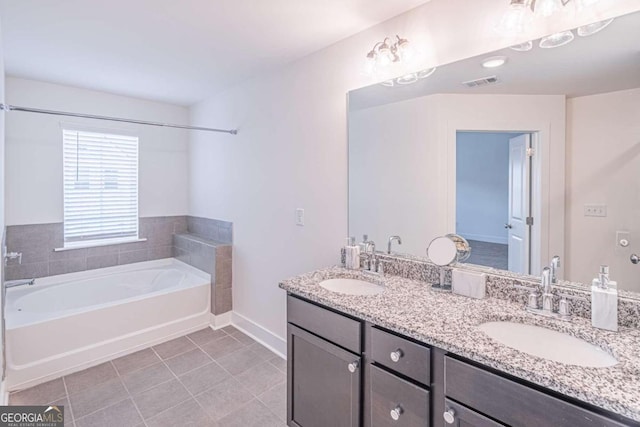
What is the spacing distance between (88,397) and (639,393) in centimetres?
273

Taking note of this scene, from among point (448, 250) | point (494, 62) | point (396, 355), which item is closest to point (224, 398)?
point (396, 355)

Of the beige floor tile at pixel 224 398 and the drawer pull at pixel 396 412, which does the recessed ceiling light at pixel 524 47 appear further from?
the beige floor tile at pixel 224 398

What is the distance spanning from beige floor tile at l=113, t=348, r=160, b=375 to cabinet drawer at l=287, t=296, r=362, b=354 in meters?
1.57

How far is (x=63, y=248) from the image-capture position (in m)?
3.08

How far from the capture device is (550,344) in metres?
1.14

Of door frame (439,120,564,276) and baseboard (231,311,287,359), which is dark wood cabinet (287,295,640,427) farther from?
baseboard (231,311,287,359)

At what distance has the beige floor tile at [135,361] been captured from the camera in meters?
2.39

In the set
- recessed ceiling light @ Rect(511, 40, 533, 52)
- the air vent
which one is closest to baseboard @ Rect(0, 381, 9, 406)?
the air vent

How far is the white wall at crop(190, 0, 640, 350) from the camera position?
5.11ft

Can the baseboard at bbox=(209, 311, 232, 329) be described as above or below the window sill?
below

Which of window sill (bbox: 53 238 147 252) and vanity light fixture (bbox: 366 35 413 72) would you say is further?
window sill (bbox: 53 238 147 252)

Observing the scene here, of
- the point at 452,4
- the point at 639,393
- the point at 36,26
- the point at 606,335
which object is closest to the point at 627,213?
the point at 606,335

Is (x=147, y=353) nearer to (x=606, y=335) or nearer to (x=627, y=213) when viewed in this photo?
(x=606, y=335)

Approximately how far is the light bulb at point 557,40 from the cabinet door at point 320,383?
1544 millimetres
